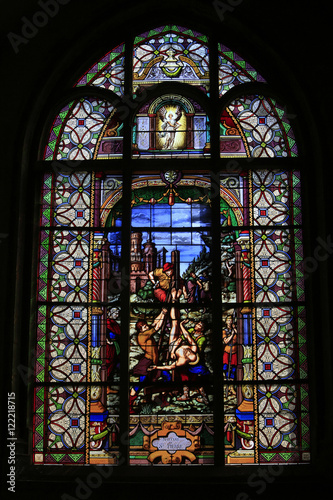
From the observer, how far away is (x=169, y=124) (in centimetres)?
663

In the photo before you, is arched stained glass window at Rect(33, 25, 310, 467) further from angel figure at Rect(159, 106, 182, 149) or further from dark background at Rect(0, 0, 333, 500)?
dark background at Rect(0, 0, 333, 500)

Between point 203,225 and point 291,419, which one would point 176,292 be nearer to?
point 203,225

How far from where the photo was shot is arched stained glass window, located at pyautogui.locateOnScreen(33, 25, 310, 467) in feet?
19.3

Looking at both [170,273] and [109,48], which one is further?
[109,48]

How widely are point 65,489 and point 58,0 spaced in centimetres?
386

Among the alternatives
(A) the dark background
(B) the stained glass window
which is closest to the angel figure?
(B) the stained glass window

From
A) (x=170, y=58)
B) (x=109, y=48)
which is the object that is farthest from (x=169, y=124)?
(x=109, y=48)

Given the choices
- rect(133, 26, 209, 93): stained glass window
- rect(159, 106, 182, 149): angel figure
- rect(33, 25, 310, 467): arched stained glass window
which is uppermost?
rect(133, 26, 209, 93): stained glass window

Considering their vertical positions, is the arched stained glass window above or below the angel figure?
below

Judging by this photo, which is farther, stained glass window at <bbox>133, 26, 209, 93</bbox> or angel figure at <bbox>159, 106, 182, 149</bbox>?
stained glass window at <bbox>133, 26, 209, 93</bbox>

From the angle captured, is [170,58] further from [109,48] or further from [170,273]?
[170,273]

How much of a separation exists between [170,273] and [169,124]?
1278 mm

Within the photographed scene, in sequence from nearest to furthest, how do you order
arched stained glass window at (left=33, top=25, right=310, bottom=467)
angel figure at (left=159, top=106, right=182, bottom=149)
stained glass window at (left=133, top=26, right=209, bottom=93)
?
1. arched stained glass window at (left=33, top=25, right=310, bottom=467)
2. angel figure at (left=159, top=106, right=182, bottom=149)
3. stained glass window at (left=133, top=26, right=209, bottom=93)

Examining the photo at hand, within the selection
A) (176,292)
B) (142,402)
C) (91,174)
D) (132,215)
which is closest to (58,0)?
(91,174)
